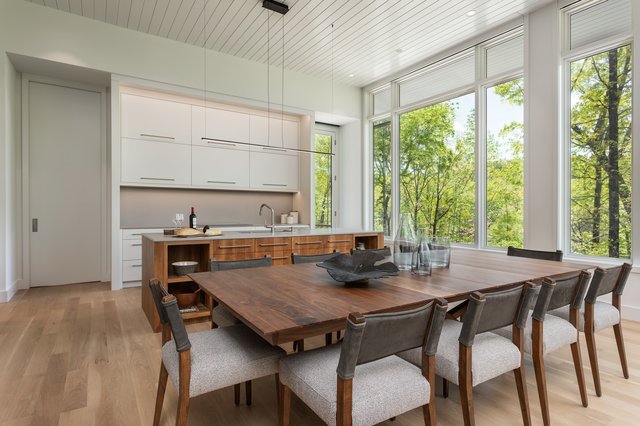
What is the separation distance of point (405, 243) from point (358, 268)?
45 centimetres

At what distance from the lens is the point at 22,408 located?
5.99ft

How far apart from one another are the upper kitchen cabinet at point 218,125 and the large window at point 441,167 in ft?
8.39

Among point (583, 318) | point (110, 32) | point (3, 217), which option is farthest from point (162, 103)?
point (583, 318)

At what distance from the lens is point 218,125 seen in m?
5.38

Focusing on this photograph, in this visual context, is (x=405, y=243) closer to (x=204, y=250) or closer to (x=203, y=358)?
(x=203, y=358)

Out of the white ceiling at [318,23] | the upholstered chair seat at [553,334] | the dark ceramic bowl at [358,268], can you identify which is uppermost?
the white ceiling at [318,23]

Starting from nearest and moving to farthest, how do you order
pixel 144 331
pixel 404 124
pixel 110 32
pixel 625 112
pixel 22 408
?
pixel 22 408
pixel 144 331
pixel 625 112
pixel 110 32
pixel 404 124

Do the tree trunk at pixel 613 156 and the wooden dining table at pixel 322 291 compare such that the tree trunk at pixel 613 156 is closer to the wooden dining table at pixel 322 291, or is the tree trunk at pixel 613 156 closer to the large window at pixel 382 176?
the wooden dining table at pixel 322 291

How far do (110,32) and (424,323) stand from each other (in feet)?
16.3

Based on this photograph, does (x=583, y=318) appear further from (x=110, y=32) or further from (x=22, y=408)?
(x=110, y=32)

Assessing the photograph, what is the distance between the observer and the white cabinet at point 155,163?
4.68m

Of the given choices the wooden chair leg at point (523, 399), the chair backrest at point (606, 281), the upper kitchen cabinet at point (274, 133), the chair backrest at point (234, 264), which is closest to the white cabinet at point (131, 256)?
the upper kitchen cabinet at point (274, 133)

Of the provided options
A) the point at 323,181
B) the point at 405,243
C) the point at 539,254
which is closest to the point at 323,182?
the point at 323,181

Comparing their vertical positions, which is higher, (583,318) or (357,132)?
(357,132)
